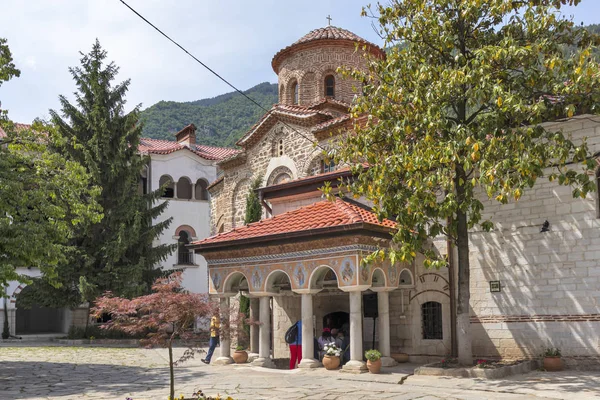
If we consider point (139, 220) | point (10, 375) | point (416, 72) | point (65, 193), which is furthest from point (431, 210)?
point (139, 220)

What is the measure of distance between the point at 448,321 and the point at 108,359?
9.07 meters

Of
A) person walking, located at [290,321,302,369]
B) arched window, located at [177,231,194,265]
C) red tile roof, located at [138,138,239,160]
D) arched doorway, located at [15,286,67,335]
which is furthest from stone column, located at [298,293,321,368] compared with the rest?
arched doorway, located at [15,286,67,335]

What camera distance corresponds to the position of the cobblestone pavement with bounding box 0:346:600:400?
9.45 m

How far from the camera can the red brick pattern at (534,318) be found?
11930 millimetres

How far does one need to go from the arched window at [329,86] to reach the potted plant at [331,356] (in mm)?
12567

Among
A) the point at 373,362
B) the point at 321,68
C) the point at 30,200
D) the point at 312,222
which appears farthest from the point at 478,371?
the point at 321,68

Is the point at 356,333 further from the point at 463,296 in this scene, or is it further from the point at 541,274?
the point at 541,274

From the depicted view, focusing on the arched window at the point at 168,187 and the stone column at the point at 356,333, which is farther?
the arched window at the point at 168,187

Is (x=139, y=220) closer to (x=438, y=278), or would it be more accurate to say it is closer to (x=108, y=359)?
(x=108, y=359)

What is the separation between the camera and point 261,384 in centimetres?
1091

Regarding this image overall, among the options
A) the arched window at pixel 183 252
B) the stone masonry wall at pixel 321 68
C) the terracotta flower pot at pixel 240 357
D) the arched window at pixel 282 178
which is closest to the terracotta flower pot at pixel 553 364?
the terracotta flower pot at pixel 240 357

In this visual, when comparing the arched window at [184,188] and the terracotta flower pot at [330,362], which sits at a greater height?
the arched window at [184,188]

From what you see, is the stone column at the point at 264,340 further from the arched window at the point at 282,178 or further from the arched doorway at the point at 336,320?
the arched window at the point at 282,178

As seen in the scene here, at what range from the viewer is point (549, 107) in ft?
36.2
